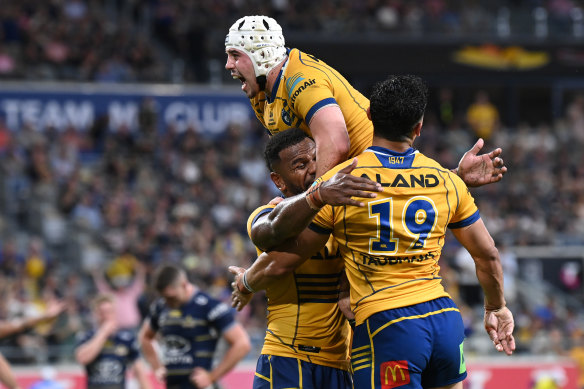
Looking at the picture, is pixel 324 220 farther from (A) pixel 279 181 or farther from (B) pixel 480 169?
(B) pixel 480 169

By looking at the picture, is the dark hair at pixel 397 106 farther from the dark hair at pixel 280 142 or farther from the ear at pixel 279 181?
the ear at pixel 279 181

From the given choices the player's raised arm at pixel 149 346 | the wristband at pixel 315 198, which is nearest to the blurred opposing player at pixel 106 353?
the player's raised arm at pixel 149 346

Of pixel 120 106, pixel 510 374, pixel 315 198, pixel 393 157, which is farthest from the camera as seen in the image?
pixel 120 106

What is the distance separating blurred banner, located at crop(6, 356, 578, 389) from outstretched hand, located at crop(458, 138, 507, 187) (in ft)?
29.3

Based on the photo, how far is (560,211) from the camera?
23.0 m

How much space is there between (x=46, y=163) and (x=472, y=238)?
1510 centimetres

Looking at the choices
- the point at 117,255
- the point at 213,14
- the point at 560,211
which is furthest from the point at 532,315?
the point at 213,14

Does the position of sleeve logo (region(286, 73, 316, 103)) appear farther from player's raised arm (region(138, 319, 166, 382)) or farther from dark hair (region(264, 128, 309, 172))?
player's raised arm (region(138, 319, 166, 382))

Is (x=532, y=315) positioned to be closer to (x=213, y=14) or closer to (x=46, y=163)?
(x=46, y=163)

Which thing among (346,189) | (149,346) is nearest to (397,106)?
(346,189)

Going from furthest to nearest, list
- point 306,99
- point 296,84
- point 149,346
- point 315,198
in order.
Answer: point 149,346 → point 296,84 → point 306,99 → point 315,198

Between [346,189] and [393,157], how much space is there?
455 mm

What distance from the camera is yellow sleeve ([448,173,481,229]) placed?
5.06 metres

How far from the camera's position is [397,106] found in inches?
193
